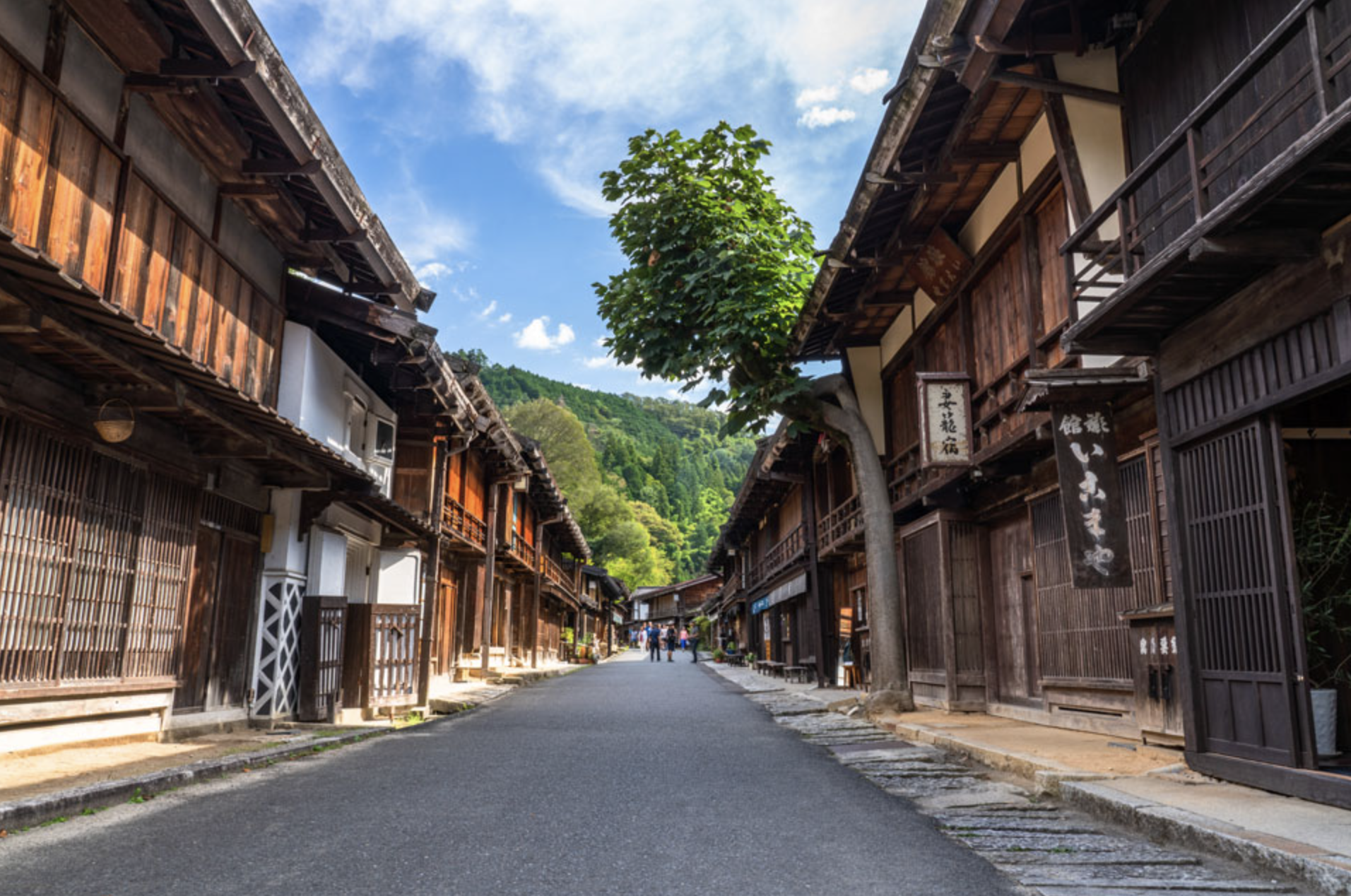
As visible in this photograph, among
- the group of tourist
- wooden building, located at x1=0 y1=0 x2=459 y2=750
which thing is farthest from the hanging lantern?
the group of tourist

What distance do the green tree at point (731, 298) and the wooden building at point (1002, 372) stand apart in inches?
31.9

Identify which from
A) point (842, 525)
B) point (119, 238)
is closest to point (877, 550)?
point (842, 525)

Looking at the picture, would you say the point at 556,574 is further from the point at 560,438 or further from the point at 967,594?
the point at 967,594

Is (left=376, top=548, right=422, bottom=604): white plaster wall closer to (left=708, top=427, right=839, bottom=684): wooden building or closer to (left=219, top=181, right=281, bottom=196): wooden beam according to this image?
(left=708, top=427, right=839, bottom=684): wooden building

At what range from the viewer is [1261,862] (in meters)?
4.48

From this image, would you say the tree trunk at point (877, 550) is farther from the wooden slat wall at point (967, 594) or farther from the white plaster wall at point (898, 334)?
the white plaster wall at point (898, 334)

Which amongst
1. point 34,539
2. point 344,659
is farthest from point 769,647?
point 34,539

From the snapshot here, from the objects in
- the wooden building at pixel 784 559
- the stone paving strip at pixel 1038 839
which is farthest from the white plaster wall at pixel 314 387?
the stone paving strip at pixel 1038 839

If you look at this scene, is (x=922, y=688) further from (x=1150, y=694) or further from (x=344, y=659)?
(x=344, y=659)

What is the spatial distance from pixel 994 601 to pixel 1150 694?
5.22 meters

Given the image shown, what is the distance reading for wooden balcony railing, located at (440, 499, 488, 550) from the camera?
20.2 metres

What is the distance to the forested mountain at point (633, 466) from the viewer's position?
5581cm

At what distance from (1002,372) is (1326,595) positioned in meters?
5.21

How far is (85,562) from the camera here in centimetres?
869
